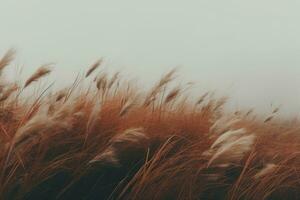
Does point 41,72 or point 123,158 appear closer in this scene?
point 41,72

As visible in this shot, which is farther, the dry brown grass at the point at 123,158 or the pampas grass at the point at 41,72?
the pampas grass at the point at 41,72

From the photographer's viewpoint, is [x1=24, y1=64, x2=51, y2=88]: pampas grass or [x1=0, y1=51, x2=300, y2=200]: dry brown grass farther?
[x1=24, y1=64, x2=51, y2=88]: pampas grass

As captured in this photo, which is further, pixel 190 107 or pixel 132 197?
pixel 190 107

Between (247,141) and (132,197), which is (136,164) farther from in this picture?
(247,141)

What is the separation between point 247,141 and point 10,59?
0.87 m

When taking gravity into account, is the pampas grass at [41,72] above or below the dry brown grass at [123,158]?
above

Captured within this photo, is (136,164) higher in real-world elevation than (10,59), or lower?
lower

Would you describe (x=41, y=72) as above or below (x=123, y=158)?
above

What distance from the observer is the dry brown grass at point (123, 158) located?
5.50 feet

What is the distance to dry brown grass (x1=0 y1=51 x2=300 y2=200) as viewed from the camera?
1678 mm

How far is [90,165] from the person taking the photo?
1.84m

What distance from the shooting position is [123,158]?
206 centimetres

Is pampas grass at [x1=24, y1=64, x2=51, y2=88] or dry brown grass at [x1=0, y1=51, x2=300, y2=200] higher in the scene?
pampas grass at [x1=24, y1=64, x2=51, y2=88]

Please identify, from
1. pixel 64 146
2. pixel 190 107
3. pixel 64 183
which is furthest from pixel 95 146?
pixel 190 107
